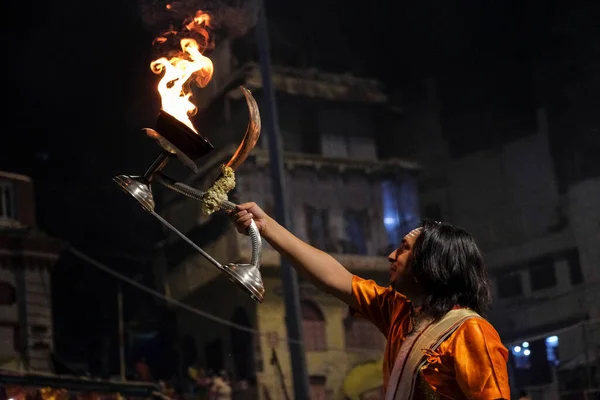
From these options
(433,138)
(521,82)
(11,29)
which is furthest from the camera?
(433,138)

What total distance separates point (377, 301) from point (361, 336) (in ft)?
24.9

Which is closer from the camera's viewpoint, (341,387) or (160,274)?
(160,274)

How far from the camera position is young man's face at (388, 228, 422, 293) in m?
2.25

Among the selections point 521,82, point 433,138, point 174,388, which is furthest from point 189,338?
point 521,82

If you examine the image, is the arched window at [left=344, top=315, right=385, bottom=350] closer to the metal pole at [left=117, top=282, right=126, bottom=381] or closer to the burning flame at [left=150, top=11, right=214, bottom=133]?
the metal pole at [left=117, top=282, right=126, bottom=381]

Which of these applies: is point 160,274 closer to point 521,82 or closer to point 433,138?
point 433,138

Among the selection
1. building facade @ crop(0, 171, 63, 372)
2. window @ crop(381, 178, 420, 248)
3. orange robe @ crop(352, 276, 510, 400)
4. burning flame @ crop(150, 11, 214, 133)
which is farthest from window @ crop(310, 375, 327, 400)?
orange robe @ crop(352, 276, 510, 400)

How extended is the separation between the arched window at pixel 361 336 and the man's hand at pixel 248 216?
739 cm

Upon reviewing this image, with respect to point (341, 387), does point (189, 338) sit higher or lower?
higher

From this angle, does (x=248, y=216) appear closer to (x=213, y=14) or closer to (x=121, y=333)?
(x=121, y=333)

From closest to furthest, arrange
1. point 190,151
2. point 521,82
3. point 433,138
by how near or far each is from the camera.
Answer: point 190,151, point 521,82, point 433,138

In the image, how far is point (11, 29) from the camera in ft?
24.3

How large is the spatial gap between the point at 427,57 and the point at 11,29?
186 inches

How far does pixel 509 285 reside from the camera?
9258 mm
